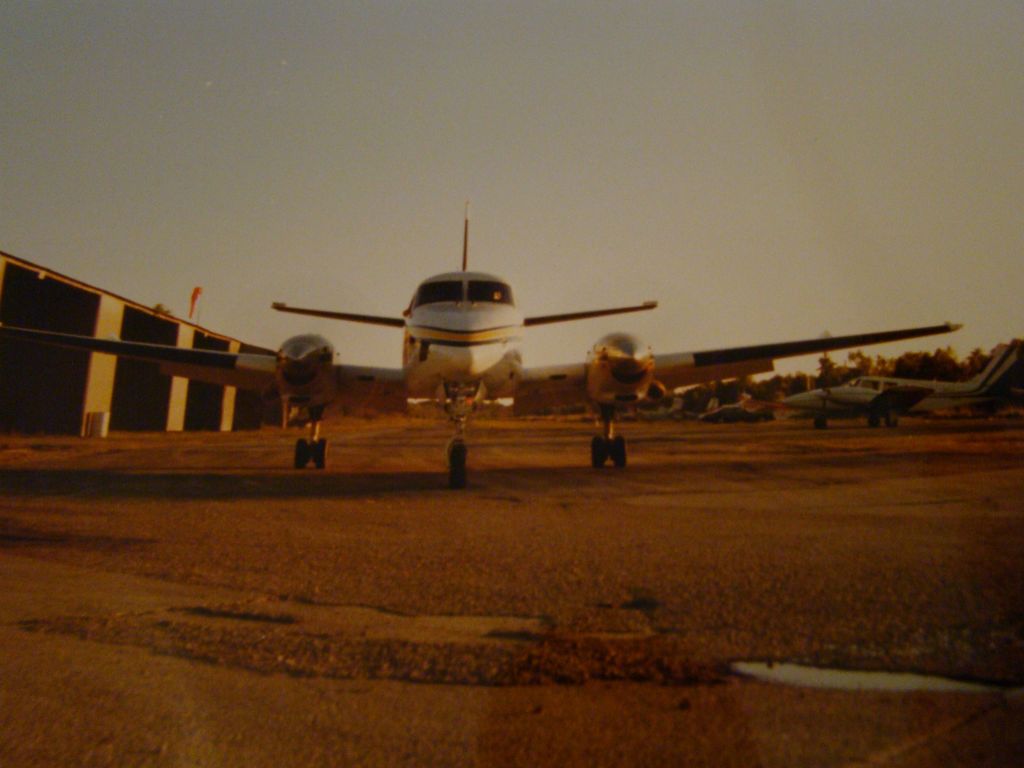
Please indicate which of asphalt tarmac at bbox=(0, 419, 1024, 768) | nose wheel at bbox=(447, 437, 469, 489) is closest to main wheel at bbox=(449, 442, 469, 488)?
nose wheel at bbox=(447, 437, 469, 489)

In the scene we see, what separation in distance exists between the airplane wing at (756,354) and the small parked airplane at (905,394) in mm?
23930

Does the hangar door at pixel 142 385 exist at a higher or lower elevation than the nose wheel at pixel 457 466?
higher

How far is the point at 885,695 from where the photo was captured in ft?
8.96

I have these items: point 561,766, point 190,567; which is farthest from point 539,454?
point 561,766

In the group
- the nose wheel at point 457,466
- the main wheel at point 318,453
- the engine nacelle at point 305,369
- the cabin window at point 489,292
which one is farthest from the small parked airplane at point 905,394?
the nose wheel at point 457,466

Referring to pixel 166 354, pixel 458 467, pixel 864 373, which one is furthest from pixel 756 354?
pixel 864 373

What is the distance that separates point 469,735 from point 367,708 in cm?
43

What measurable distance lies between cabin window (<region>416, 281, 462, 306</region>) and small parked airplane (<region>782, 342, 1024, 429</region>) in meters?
29.2

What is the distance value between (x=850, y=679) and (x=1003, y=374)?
4172 centimetres

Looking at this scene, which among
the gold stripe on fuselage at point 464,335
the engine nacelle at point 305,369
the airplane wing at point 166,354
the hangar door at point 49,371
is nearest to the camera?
the gold stripe on fuselage at point 464,335

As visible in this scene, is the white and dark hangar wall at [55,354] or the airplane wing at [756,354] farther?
the white and dark hangar wall at [55,354]

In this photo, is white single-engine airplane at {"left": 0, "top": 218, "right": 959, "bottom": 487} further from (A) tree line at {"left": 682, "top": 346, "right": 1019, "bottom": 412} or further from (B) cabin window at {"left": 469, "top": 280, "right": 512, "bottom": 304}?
(A) tree line at {"left": 682, "top": 346, "right": 1019, "bottom": 412}

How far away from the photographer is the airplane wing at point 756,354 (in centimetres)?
1438

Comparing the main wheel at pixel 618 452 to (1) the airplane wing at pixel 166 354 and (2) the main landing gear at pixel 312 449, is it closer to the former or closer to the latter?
(2) the main landing gear at pixel 312 449
